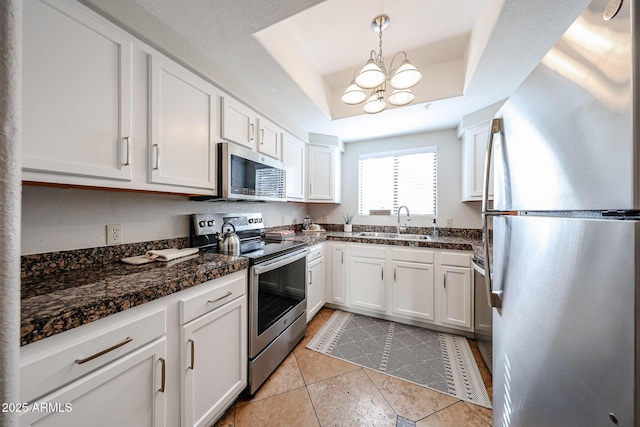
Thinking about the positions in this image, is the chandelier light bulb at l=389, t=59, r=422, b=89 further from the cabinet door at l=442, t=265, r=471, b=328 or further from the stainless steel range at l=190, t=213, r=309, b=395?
the cabinet door at l=442, t=265, r=471, b=328

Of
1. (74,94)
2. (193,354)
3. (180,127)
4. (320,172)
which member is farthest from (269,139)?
(193,354)

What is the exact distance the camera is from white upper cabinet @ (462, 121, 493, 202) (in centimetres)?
223

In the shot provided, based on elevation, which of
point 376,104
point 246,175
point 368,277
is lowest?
point 368,277

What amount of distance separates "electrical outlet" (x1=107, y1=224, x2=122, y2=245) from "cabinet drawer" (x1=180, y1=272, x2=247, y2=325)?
2.09 ft

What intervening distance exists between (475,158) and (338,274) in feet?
6.31

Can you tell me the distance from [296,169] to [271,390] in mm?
2091

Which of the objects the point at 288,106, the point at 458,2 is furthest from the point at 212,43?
the point at 458,2

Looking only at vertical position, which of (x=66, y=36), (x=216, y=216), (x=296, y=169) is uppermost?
(x=66, y=36)

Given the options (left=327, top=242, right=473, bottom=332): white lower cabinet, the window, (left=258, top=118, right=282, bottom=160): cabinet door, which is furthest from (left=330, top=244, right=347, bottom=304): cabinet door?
(left=258, top=118, right=282, bottom=160): cabinet door

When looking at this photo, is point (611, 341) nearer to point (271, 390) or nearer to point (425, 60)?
point (271, 390)

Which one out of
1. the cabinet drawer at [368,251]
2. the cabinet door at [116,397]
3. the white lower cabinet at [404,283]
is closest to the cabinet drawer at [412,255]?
the white lower cabinet at [404,283]

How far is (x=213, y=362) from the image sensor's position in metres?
1.20

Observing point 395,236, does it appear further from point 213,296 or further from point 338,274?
point 213,296

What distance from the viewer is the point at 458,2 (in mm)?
1546
